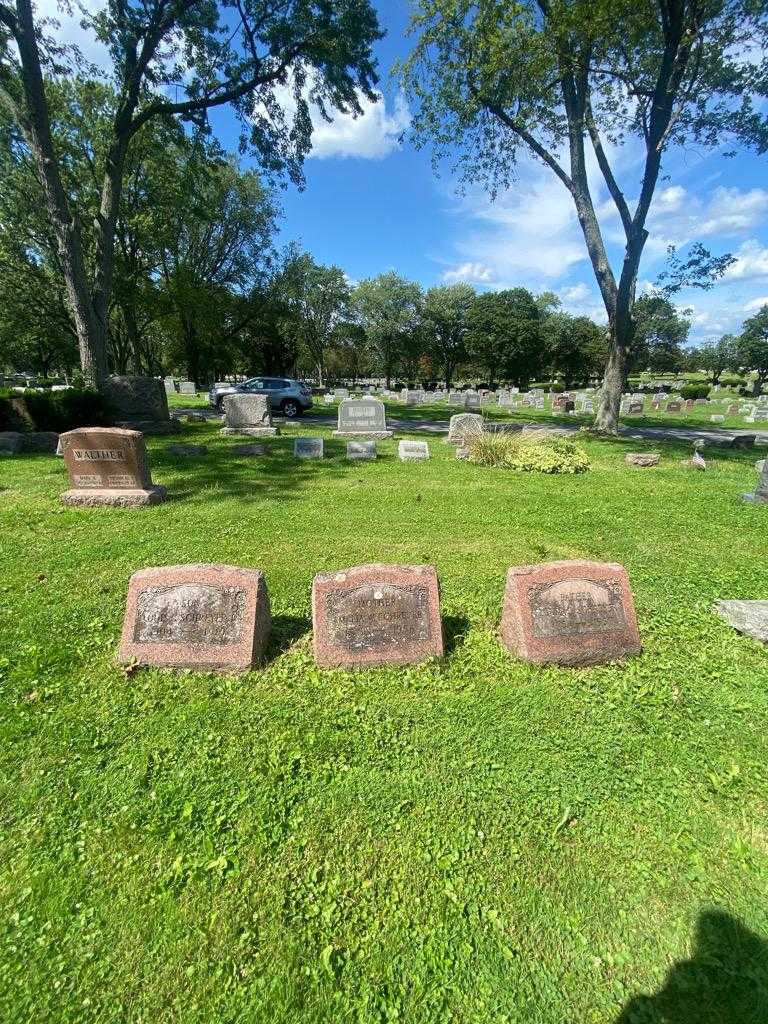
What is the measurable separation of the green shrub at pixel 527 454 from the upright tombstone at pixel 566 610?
599 centimetres

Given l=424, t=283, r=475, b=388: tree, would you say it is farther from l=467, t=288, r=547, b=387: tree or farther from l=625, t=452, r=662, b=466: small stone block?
l=625, t=452, r=662, b=466: small stone block

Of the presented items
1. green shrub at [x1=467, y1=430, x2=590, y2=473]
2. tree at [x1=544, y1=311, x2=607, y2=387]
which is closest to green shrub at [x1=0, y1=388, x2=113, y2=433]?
green shrub at [x1=467, y1=430, x2=590, y2=473]

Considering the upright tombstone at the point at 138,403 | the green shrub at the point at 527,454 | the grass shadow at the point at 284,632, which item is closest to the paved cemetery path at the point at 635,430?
the upright tombstone at the point at 138,403

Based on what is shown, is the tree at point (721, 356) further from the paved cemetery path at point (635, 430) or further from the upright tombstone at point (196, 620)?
the upright tombstone at point (196, 620)

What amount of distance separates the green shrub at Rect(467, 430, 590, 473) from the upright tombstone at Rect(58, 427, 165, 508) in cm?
624

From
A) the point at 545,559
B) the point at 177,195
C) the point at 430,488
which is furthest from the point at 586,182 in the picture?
the point at 177,195

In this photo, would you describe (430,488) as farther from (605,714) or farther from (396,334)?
(396,334)

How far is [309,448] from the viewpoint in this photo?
31.8ft

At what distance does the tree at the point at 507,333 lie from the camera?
46594 mm

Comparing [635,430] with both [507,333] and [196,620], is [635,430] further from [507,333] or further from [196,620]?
[507,333]

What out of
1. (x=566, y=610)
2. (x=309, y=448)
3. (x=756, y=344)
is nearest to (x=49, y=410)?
(x=309, y=448)

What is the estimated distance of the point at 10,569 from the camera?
4121mm

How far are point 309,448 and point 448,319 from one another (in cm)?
4240

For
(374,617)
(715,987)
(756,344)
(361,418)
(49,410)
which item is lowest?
(715,987)
